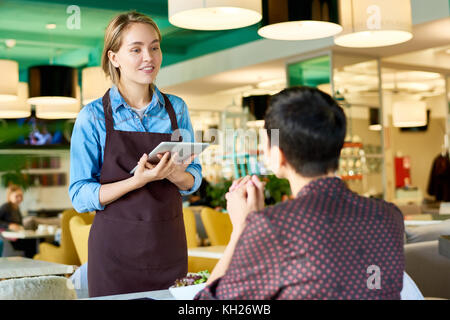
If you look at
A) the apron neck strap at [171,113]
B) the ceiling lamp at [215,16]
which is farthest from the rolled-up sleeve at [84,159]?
the ceiling lamp at [215,16]

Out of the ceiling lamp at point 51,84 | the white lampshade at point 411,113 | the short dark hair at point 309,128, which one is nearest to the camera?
the short dark hair at point 309,128

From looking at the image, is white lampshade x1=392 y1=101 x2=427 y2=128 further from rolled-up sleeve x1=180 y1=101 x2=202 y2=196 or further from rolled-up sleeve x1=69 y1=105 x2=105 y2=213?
rolled-up sleeve x1=69 y1=105 x2=105 y2=213

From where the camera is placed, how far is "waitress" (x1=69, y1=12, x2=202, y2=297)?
6.25ft

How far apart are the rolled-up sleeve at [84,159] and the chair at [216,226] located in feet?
9.97

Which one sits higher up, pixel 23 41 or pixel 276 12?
pixel 23 41

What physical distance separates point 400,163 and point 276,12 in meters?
11.1

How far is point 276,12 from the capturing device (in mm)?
3902

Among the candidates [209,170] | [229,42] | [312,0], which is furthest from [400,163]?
[312,0]

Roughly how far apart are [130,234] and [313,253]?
95 centimetres

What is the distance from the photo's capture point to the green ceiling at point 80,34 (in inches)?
283

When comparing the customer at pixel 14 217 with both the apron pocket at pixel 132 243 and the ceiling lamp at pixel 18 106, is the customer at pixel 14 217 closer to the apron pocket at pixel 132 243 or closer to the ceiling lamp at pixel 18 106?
the ceiling lamp at pixel 18 106

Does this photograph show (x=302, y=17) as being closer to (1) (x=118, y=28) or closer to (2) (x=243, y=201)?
(1) (x=118, y=28)

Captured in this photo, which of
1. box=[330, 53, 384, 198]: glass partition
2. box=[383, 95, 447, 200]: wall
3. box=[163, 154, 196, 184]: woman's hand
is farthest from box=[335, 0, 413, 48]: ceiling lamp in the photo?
box=[383, 95, 447, 200]: wall
